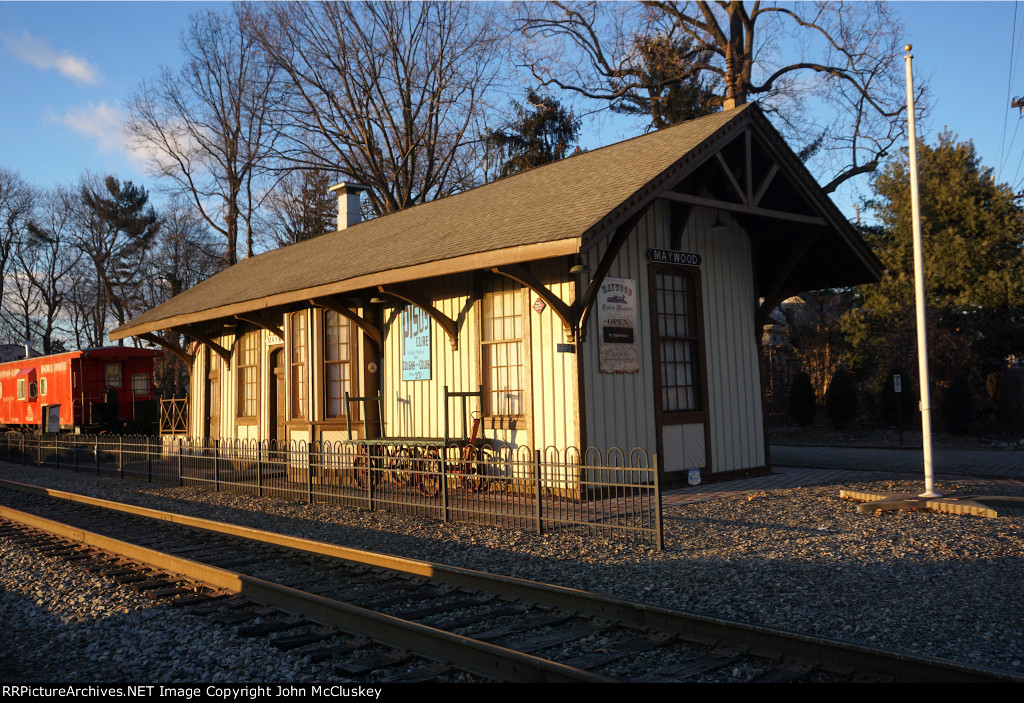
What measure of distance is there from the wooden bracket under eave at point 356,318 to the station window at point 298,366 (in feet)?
6.40

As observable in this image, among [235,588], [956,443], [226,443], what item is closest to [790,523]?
[235,588]

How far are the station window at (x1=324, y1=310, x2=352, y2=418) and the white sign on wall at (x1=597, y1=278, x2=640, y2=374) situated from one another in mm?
5568

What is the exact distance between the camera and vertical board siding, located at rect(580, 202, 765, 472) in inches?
442

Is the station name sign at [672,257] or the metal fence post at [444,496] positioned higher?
the station name sign at [672,257]

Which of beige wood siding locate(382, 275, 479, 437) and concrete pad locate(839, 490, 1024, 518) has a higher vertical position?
beige wood siding locate(382, 275, 479, 437)

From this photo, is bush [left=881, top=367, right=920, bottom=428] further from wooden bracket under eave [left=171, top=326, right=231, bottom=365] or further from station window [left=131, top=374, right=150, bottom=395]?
station window [left=131, top=374, right=150, bottom=395]

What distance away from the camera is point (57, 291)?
5019 centimetres

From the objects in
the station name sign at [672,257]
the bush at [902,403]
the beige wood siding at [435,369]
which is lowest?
the bush at [902,403]

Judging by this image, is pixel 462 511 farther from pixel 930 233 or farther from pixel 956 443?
pixel 930 233

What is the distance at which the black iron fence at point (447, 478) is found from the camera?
8898 millimetres

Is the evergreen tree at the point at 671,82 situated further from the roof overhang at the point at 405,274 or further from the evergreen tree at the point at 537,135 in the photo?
the roof overhang at the point at 405,274

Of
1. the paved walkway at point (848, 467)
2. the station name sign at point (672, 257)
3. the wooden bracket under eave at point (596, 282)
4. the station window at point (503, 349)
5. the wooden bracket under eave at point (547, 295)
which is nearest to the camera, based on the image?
the wooden bracket under eave at point (547, 295)

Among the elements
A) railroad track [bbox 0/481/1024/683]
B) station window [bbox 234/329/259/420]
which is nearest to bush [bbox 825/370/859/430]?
station window [bbox 234/329/259/420]

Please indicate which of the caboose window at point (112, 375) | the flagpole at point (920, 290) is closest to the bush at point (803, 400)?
the flagpole at point (920, 290)
